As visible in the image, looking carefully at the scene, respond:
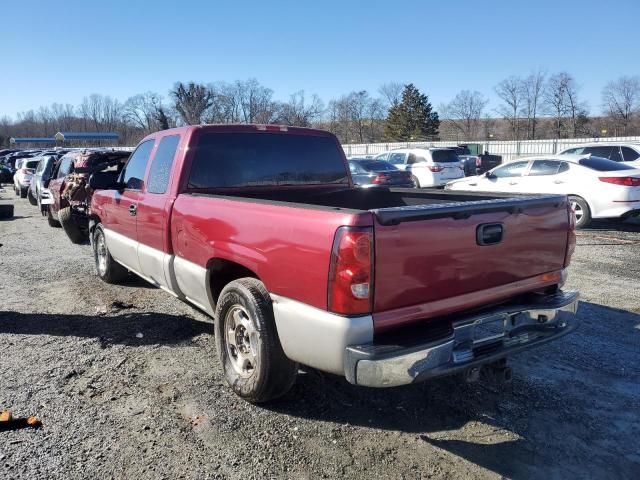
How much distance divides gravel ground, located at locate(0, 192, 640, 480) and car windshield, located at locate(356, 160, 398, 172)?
1299 centimetres

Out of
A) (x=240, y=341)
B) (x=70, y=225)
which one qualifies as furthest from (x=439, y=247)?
(x=70, y=225)

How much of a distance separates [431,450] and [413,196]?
106 inches

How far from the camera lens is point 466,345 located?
3.09m

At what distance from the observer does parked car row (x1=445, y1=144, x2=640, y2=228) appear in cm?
1046

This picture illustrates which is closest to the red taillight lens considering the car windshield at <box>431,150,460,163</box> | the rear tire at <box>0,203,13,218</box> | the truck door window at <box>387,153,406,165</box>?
the car windshield at <box>431,150,460,163</box>

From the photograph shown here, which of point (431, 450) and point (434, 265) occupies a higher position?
point (434, 265)

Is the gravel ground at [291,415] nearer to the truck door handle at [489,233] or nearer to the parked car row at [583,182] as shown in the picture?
the truck door handle at [489,233]

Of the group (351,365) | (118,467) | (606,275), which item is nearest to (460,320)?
(351,365)

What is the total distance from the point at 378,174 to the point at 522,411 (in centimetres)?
1337

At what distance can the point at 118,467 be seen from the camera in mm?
2943

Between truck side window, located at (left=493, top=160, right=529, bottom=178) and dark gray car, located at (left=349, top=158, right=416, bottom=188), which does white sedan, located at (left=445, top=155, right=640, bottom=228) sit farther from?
dark gray car, located at (left=349, top=158, right=416, bottom=188)

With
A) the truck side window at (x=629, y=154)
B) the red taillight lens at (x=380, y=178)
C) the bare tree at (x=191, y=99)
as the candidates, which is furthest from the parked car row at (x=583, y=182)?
the bare tree at (x=191, y=99)

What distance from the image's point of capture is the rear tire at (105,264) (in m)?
6.68

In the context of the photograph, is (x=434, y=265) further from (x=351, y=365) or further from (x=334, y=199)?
(x=334, y=199)
